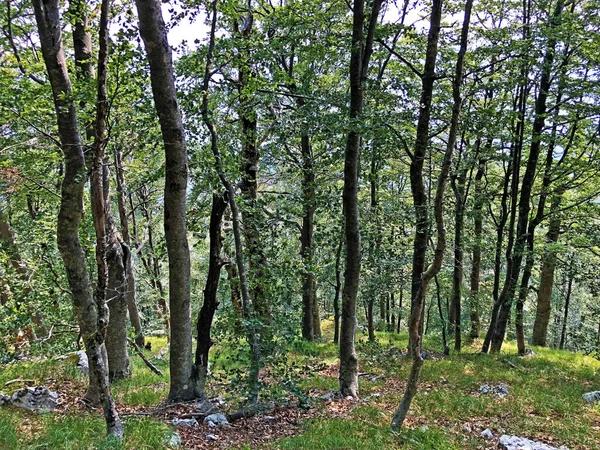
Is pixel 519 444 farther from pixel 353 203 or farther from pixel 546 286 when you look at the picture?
pixel 546 286

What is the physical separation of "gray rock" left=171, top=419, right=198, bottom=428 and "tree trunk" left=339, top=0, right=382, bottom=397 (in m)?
2.85

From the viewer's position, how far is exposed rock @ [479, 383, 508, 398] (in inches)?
304

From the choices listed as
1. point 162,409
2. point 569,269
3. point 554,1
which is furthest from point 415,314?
point 554,1

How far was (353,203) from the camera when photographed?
23.1 feet

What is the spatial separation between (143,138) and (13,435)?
4.29 metres

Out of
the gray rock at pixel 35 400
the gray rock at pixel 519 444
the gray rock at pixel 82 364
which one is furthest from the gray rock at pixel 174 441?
the gray rock at pixel 519 444

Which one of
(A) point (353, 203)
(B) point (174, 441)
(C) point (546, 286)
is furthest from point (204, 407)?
(C) point (546, 286)

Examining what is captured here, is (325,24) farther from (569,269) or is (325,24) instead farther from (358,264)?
(569,269)

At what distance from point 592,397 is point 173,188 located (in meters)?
8.41

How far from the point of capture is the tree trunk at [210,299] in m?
6.01

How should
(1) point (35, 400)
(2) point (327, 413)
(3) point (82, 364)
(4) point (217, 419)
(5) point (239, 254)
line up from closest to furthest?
(1) point (35, 400), (4) point (217, 419), (5) point (239, 254), (2) point (327, 413), (3) point (82, 364)

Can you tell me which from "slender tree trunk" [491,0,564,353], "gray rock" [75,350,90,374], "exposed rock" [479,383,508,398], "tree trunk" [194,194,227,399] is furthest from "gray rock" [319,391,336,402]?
"slender tree trunk" [491,0,564,353]

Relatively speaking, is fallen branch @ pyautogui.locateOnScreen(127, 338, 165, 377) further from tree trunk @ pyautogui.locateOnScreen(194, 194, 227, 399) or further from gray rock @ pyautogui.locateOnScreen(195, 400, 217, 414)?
gray rock @ pyautogui.locateOnScreen(195, 400, 217, 414)

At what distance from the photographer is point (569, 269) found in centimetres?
1202
